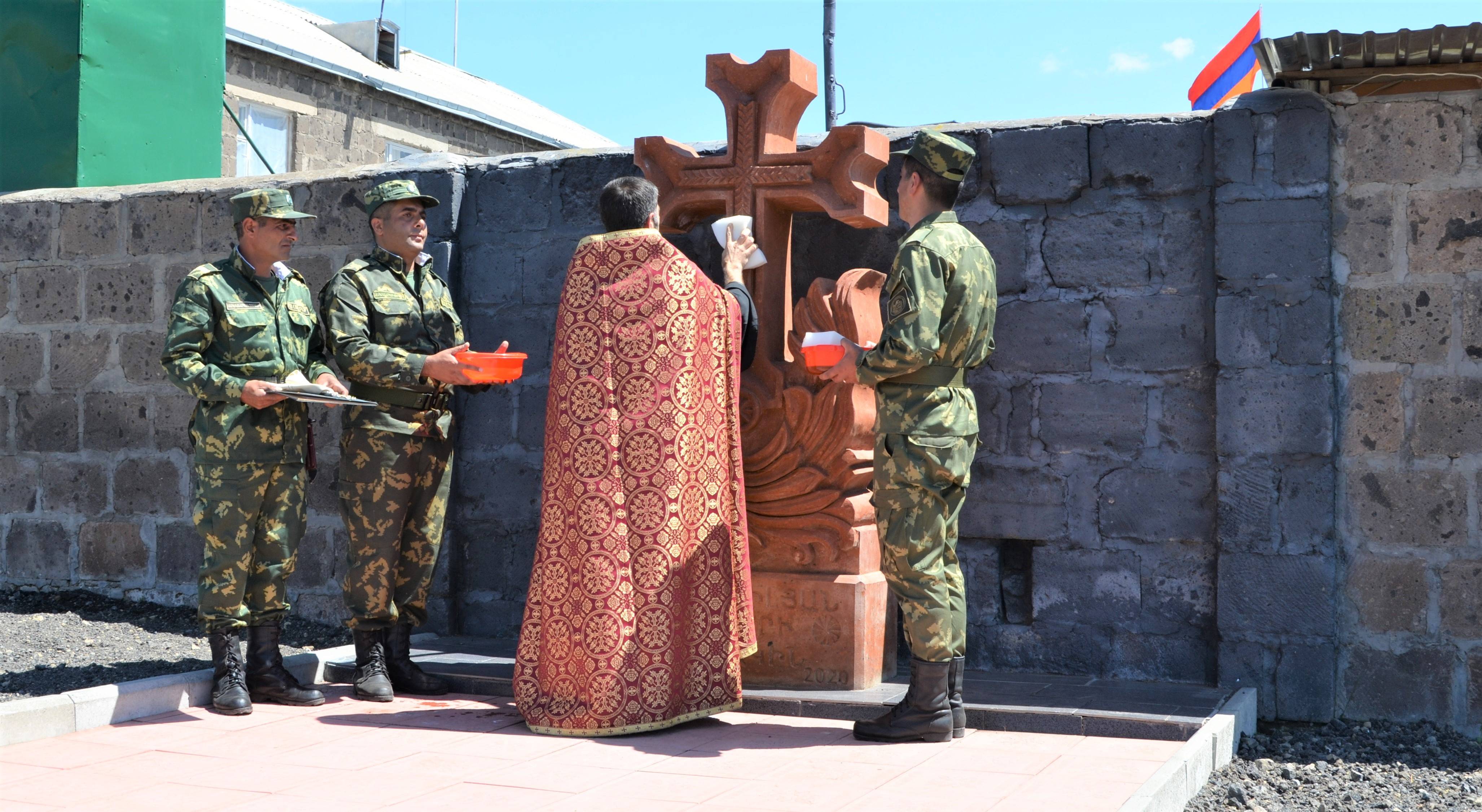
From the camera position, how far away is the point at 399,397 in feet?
15.8

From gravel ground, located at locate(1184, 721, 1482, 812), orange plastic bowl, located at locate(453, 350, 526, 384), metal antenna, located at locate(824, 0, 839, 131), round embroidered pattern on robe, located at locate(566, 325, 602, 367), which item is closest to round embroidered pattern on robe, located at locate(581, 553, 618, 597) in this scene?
round embroidered pattern on robe, located at locate(566, 325, 602, 367)

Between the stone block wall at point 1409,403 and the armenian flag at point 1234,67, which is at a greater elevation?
the armenian flag at point 1234,67

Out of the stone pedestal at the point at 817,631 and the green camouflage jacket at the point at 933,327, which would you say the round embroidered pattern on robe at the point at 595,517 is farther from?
the green camouflage jacket at the point at 933,327

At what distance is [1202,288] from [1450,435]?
36.4 inches

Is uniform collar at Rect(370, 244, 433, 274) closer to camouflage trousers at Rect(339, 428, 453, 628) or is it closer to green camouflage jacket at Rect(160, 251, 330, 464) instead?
green camouflage jacket at Rect(160, 251, 330, 464)

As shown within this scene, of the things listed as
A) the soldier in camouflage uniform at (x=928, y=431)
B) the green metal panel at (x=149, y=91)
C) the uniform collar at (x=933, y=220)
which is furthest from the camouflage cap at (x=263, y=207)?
the green metal panel at (x=149, y=91)

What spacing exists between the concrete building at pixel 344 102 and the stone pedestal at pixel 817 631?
11956mm

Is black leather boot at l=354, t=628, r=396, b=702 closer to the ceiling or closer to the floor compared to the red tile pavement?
closer to the ceiling

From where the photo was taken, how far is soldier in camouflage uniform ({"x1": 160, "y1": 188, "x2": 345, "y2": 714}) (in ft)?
14.9

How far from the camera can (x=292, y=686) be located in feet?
15.4

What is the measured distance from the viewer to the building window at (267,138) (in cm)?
1612

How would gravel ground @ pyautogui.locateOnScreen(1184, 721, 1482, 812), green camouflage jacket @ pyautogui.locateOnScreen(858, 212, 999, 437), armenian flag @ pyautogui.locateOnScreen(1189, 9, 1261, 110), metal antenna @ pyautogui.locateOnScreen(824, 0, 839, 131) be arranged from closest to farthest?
gravel ground @ pyautogui.locateOnScreen(1184, 721, 1482, 812)
green camouflage jacket @ pyautogui.locateOnScreen(858, 212, 999, 437)
armenian flag @ pyautogui.locateOnScreen(1189, 9, 1261, 110)
metal antenna @ pyautogui.locateOnScreen(824, 0, 839, 131)

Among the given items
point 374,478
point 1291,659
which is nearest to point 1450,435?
point 1291,659

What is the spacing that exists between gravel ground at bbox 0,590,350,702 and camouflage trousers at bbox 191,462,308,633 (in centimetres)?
58
